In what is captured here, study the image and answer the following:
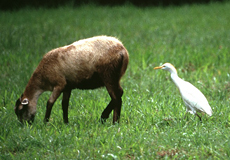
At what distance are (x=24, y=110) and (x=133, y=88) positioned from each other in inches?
113

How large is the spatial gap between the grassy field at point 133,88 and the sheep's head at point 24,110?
14cm

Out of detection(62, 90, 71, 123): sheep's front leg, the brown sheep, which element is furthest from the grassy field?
the brown sheep

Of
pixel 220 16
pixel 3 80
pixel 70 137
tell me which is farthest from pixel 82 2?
pixel 70 137

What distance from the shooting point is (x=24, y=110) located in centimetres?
606

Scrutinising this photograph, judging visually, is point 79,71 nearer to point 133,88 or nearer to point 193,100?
point 193,100

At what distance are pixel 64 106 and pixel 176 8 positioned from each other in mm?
12900

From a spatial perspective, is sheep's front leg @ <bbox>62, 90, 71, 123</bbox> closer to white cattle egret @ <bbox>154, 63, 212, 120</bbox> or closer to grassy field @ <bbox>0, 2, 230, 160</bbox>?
grassy field @ <bbox>0, 2, 230, 160</bbox>

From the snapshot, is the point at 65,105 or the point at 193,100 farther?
the point at 65,105

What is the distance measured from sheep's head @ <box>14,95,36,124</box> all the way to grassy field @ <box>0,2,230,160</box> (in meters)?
0.14

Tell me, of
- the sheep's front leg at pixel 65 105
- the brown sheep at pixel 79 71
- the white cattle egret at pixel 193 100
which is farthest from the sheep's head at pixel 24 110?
the white cattle egret at pixel 193 100

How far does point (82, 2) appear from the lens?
18.9 metres

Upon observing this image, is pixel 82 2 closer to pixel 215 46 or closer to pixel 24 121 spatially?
pixel 215 46

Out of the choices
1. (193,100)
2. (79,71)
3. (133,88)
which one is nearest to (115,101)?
(79,71)

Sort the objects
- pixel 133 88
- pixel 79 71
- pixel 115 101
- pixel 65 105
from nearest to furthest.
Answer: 1. pixel 79 71
2. pixel 115 101
3. pixel 65 105
4. pixel 133 88
